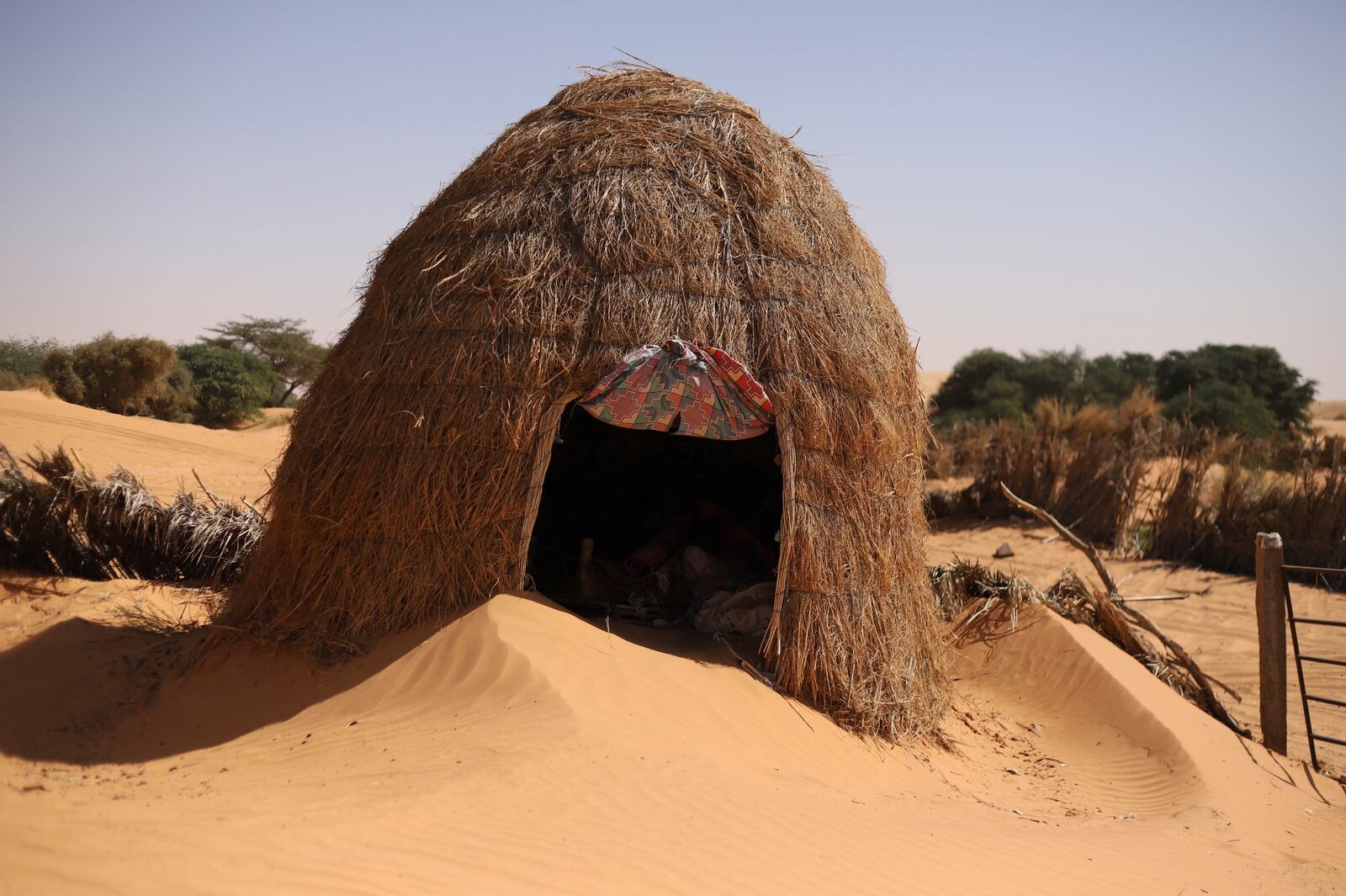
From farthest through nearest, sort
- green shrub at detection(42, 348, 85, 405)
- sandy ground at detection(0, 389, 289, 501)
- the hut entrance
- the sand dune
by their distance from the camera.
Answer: green shrub at detection(42, 348, 85, 405)
sandy ground at detection(0, 389, 289, 501)
the hut entrance
the sand dune

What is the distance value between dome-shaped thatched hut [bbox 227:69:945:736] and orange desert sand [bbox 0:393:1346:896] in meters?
0.36

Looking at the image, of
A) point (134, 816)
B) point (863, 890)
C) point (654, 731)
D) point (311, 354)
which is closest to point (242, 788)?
point (134, 816)

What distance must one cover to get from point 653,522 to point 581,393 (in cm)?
343

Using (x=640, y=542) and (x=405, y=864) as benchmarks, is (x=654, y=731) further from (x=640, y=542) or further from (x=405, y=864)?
(x=640, y=542)

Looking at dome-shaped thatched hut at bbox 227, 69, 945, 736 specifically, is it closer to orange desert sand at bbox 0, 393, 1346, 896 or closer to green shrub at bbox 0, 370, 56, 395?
orange desert sand at bbox 0, 393, 1346, 896

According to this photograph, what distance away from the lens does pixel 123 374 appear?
20250 mm

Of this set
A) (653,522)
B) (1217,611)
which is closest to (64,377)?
(653,522)

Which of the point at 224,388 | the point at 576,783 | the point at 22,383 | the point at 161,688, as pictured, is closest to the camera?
the point at 576,783

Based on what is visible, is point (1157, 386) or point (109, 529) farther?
point (1157, 386)

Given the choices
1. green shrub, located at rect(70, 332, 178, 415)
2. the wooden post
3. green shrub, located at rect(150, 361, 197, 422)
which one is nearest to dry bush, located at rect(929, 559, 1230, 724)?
the wooden post

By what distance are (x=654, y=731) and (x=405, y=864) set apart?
1.67 m

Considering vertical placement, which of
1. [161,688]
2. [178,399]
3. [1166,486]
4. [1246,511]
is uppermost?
[178,399]

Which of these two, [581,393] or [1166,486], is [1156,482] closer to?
[1166,486]

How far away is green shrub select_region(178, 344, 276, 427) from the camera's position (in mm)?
22281
